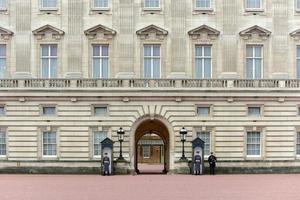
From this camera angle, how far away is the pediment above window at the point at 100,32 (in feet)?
194

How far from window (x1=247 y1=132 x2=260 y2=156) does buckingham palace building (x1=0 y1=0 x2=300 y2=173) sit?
8 cm

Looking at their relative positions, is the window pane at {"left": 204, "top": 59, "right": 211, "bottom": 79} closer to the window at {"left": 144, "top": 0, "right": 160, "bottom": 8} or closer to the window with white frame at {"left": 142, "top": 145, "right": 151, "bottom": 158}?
the window at {"left": 144, "top": 0, "right": 160, "bottom": 8}

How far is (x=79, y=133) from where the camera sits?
193 feet

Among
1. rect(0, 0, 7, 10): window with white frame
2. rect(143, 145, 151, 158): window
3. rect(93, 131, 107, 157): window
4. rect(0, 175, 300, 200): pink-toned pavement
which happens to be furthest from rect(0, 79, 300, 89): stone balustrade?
rect(143, 145, 151, 158): window

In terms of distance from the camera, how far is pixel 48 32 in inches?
2341

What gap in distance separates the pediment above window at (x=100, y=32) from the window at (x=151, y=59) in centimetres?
281

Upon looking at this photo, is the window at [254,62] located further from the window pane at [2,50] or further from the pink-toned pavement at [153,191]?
the window pane at [2,50]

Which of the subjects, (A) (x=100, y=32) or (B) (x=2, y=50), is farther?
(B) (x=2, y=50)

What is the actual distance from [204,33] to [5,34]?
15.1 metres

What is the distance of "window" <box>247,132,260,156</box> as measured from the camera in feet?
195

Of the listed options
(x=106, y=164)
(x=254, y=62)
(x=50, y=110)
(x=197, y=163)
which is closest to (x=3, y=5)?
(x=50, y=110)

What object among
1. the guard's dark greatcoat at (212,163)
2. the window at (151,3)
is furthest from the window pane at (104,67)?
the guard's dark greatcoat at (212,163)

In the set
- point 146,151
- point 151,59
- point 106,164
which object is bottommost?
point 146,151

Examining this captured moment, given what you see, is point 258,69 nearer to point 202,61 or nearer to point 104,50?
point 202,61
